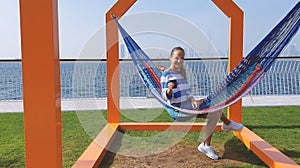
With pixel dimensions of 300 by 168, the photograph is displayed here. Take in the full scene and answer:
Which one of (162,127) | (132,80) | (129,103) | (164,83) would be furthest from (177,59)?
(132,80)

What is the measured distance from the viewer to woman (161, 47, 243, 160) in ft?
7.05

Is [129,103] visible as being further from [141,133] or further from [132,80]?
[141,133]

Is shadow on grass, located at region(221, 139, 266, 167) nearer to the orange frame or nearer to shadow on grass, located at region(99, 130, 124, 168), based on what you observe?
shadow on grass, located at region(99, 130, 124, 168)

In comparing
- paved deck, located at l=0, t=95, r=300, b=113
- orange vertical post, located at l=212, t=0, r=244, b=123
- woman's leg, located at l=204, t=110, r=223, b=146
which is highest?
orange vertical post, located at l=212, t=0, r=244, b=123

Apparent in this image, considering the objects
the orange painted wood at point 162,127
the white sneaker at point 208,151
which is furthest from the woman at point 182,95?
the orange painted wood at point 162,127

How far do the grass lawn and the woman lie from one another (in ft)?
0.84

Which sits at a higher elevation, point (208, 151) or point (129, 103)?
point (129, 103)

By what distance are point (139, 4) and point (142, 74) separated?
78 centimetres

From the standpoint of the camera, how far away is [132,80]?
17.9 ft

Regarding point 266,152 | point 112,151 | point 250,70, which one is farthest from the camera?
point 112,151

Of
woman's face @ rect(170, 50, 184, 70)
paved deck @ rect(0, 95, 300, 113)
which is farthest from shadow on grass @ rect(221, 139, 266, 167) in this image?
paved deck @ rect(0, 95, 300, 113)

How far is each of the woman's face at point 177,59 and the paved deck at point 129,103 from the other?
1879 millimetres

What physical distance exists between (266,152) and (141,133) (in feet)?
3.92

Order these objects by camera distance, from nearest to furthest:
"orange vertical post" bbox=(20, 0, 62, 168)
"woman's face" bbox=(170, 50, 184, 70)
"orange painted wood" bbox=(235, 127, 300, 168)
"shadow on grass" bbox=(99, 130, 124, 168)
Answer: "orange vertical post" bbox=(20, 0, 62, 168) < "orange painted wood" bbox=(235, 127, 300, 168) < "shadow on grass" bbox=(99, 130, 124, 168) < "woman's face" bbox=(170, 50, 184, 70)
